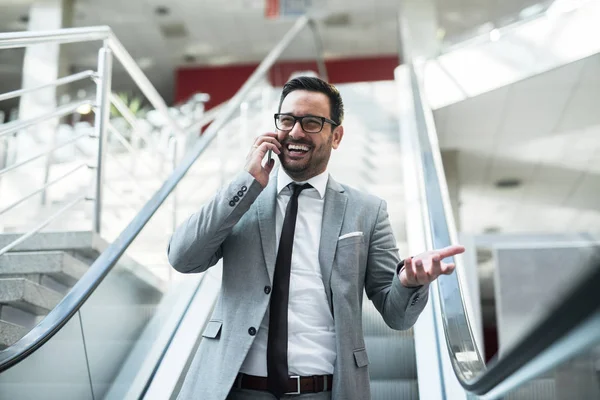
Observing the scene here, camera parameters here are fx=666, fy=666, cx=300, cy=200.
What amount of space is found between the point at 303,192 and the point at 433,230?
119 cm

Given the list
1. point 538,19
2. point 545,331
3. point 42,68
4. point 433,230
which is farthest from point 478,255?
point 42,68

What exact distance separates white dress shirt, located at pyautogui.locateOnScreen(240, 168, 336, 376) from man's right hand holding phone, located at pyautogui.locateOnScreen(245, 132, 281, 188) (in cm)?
17

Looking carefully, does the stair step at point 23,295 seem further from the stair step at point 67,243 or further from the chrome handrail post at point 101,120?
the chrome handrail post at point 101,120

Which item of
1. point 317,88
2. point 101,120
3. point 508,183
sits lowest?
point 317,88

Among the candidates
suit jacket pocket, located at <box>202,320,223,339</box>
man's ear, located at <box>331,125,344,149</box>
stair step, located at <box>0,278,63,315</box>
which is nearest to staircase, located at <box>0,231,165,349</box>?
stair step, located at <box>0,278,63,315</box>

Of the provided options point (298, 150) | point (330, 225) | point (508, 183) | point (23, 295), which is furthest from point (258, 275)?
point (508, 183)

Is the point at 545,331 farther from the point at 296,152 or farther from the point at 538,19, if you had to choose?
the point at 538,19

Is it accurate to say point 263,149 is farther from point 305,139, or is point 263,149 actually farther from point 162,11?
point 162,11

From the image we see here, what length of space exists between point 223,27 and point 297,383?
11.7 metres

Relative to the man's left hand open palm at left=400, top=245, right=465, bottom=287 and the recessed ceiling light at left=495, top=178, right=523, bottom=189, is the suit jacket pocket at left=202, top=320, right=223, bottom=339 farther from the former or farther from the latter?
the recessed ceiling light at left=495, top=178, right=523, bottom=189

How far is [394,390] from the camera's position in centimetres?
289

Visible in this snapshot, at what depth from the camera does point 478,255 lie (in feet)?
23.2

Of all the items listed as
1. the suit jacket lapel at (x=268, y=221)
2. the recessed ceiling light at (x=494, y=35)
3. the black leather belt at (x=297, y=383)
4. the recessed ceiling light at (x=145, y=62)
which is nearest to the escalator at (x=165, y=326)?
the black leather belt at (x=297, y=383)

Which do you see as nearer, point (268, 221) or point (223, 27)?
point (268, 221)
